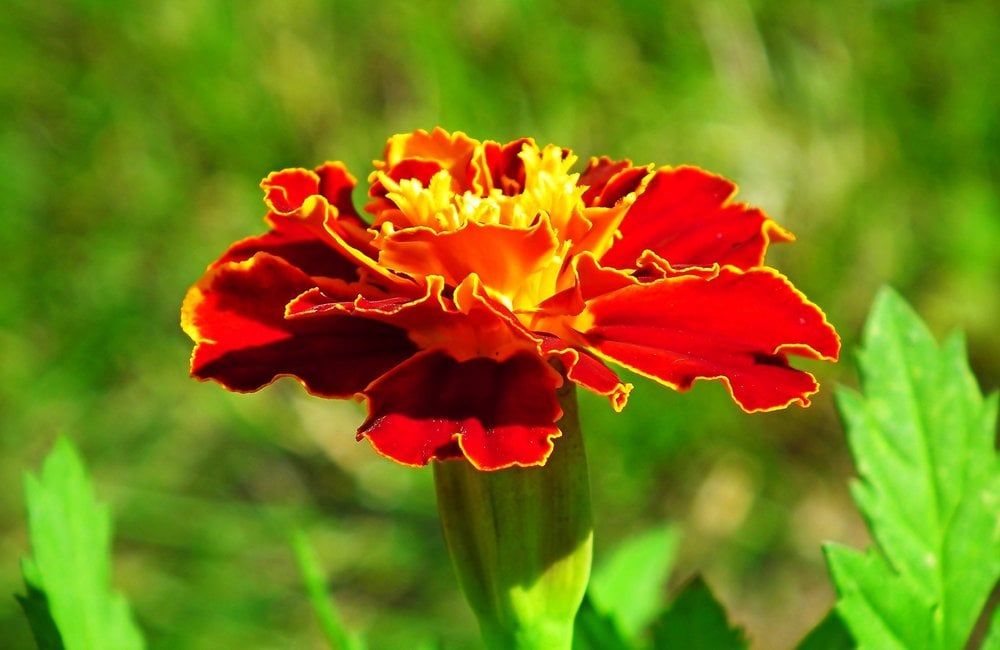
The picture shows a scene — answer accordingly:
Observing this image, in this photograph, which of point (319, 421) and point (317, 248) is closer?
point (317, 248)

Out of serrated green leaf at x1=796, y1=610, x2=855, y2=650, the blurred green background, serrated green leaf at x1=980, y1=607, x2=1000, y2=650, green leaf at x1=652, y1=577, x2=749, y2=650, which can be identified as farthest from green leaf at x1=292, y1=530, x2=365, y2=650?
the blurred green background

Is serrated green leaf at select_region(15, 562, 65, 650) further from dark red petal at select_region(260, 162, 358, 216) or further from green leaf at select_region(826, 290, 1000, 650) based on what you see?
green leaf at select_region(826, 290, 1000, 650)

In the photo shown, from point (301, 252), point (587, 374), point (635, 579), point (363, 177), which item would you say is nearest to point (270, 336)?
point (301, 252)

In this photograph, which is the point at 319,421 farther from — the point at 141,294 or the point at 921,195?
the point at 921,195

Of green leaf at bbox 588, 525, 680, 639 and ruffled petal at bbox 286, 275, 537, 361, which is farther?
green leaf at bbox 588, 525, 680, 639

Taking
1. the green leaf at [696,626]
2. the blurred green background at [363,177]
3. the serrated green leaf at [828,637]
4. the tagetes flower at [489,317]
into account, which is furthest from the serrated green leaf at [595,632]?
the blurred green background at [363,177]

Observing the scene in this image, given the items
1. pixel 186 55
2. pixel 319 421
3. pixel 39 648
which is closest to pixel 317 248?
pixel 39 648
